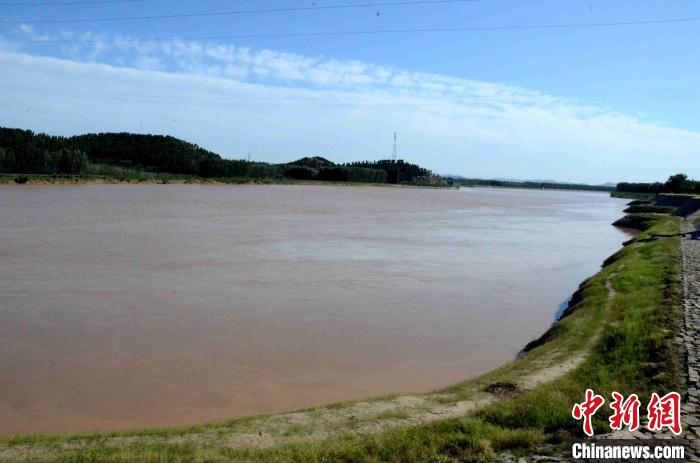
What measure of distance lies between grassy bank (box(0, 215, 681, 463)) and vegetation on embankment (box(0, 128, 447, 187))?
85.4 meters

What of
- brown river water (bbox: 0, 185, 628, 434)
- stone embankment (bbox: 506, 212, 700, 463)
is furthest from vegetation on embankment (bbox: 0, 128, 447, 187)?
stone embankment (bbox: 506, 212, 700, 463)

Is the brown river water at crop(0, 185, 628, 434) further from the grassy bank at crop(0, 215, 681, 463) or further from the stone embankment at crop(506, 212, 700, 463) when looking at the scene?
the stone embankment at crop(506, 212, 700, 463)

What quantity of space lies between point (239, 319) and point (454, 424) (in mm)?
7322

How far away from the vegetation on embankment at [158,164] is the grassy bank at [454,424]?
85356 millimetres

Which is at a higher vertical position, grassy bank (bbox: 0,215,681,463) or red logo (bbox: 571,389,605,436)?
red logo (bbox: 571,389,605,436)

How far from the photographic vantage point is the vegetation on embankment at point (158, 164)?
89744mm

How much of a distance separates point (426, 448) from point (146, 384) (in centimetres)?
504

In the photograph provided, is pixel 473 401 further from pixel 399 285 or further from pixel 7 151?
pixel 7 151

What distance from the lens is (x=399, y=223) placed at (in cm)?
3900

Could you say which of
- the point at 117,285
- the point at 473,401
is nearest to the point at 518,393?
the point at 473,401

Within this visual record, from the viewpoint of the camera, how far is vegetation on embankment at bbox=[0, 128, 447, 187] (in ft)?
294

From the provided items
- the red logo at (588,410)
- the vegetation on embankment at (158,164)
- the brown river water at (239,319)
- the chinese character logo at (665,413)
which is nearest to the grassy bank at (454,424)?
the red logo at (588,410)

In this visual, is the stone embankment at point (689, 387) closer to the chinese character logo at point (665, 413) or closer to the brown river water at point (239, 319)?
the chinese character logo at point (665, 413)

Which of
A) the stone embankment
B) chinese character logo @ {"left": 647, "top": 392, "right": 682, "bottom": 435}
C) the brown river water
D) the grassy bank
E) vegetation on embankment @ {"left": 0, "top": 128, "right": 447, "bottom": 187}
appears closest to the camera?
the stone embankment
